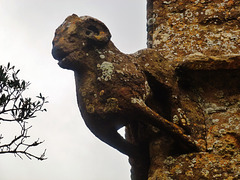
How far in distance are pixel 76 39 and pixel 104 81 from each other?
419 mm

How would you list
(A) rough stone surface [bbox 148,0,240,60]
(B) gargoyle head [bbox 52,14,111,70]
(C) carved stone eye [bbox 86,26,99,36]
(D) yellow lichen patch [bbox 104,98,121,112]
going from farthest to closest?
(A) rough stone surface [bbox 148,0,240,60]
(C) carved stone eye [bbox 86,26,99,36]
(B) gargoyle head [bbox 52,14,111,70]
(D) yellow lichen patch [bbox 104,98,121,112]

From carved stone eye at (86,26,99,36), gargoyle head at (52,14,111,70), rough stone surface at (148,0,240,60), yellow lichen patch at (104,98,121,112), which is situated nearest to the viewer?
yellow lichen patch at (104,98,121,112)

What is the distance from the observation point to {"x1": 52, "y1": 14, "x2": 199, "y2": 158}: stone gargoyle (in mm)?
3402

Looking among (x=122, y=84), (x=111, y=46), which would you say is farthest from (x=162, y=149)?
(x=111, y=46)

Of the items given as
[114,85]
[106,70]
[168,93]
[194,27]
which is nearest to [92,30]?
[106,70]

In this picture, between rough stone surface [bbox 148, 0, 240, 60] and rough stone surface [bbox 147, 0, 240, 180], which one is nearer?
rough stone surface [bbox 147, 0, 240, 180]

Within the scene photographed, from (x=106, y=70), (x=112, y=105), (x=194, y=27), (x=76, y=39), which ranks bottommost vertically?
(x=112, y=105)

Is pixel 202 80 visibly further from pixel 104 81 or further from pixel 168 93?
pixel 104 81

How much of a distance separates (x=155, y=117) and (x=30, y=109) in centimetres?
99

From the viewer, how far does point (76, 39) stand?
3.54m

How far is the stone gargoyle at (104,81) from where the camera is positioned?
Result: 340 centimetres

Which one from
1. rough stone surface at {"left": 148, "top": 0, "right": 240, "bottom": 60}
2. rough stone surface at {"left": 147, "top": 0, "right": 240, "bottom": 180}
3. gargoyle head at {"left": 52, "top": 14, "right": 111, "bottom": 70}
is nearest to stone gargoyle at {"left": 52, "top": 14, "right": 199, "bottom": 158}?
gargoyle head at {"left": 52, "top": 14, "right": 111, "bottom": 70}

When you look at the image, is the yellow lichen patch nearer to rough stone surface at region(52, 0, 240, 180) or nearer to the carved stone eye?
rough stone surface at region(52, 0, 240, 180)

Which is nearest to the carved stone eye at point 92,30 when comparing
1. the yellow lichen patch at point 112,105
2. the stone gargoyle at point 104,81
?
the stone gargoyle at point 104,81
